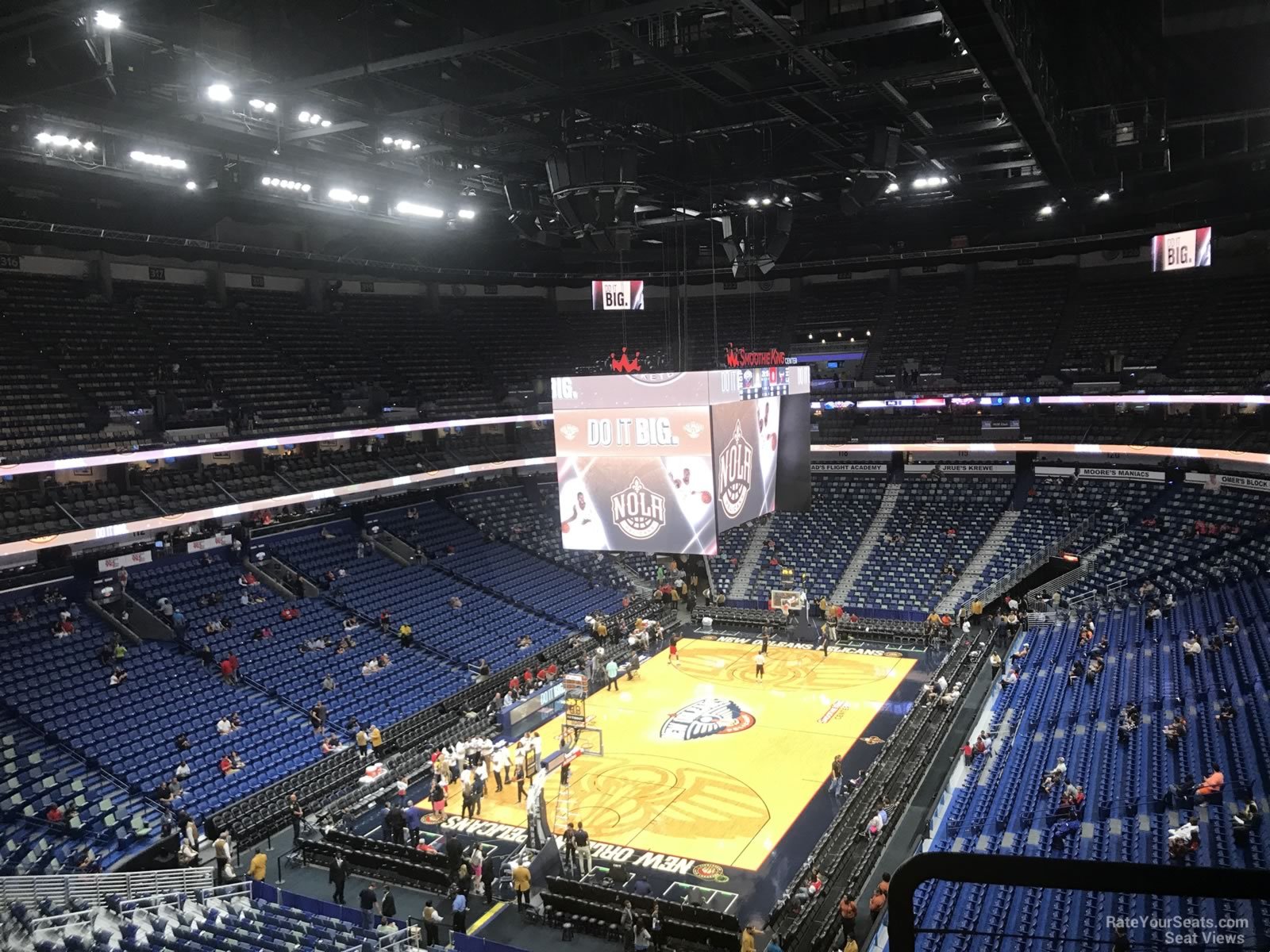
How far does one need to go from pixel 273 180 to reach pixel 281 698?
13130 millimetres

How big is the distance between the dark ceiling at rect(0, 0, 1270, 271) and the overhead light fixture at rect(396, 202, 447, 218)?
1.32 ft

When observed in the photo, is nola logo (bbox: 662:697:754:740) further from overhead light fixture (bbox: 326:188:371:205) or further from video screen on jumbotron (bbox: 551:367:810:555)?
overhead light fixture (bbox: 326:188:371:205)

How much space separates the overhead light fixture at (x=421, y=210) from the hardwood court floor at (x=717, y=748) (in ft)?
46.8

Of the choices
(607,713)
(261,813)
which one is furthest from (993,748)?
(261,813)

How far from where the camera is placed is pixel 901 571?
38.5 metres

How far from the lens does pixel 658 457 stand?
17.7 metres

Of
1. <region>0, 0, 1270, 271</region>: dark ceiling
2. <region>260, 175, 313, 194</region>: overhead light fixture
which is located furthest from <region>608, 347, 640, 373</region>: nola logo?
<region>260, 175, 313, 194</region>: overhead light fixture

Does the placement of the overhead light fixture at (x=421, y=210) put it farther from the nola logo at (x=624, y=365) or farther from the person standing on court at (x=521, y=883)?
the person standing on court at (x=521, y=883)

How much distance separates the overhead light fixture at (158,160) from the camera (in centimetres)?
1970

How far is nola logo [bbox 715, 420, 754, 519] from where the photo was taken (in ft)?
59.0

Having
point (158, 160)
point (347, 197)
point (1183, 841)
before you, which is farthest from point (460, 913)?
point (347, 197)

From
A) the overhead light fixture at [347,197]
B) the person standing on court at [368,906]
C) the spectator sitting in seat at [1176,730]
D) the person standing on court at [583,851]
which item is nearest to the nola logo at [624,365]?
the person standing on court at [583,851]

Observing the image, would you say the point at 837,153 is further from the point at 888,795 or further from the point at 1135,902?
the point at 1135,902

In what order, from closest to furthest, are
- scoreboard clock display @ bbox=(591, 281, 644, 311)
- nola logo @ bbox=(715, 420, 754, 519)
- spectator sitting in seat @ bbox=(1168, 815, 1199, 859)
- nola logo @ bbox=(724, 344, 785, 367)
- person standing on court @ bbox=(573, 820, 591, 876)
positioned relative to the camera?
spectator sitting in seat @ bbox=(1168, 815, 1199, 859) < nola logo @ bbox=(715, 420, 754, 519) < person standing on court @ bbox=(573, 820, 591, 876) < nola logo @ bbox=(724, 344, 785, 367) < scoreboard clock display @ bbox=(591, 281, 644, 311)
